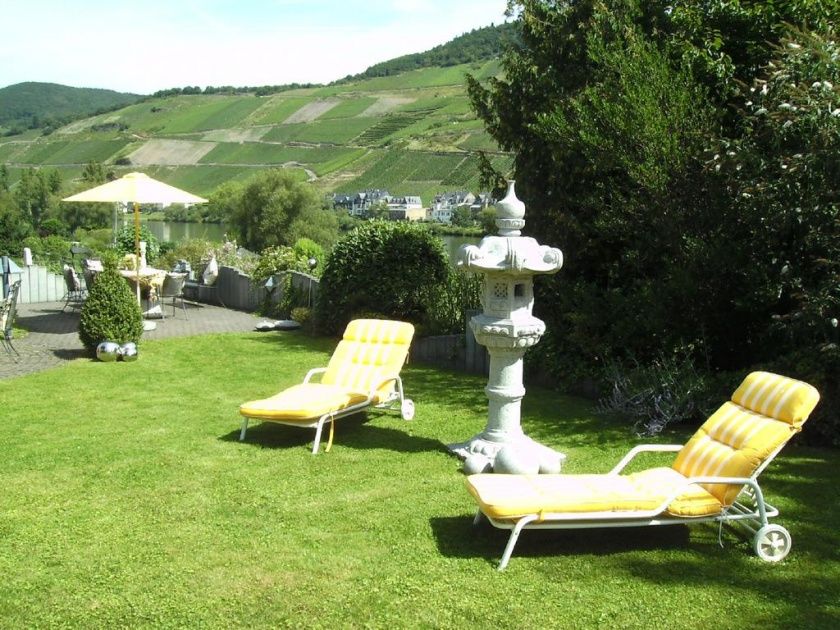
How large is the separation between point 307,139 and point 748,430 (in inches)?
3688

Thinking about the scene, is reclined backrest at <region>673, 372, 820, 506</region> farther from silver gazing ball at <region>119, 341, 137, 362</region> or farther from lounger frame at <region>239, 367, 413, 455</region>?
silver gazing ball at <region>119, 341, 137, 362</region>

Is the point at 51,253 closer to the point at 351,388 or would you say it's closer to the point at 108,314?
the point at 108,314

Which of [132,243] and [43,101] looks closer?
[132,243]

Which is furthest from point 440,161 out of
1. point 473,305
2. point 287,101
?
point 473,305

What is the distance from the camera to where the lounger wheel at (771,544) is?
176 inches

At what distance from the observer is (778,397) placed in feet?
15.6

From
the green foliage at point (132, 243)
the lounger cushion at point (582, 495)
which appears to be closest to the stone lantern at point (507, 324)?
the lounger cushion at point (582, 495)

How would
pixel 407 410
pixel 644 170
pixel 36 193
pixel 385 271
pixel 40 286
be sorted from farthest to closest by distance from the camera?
pixel 36 193 → pixel 40 286 → pixel 385 271 → pixel 644 170 → pixel 407 410

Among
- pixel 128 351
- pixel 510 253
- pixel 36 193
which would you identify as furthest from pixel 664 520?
pixel 36 193

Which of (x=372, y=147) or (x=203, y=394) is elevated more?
(x=372, y=147)

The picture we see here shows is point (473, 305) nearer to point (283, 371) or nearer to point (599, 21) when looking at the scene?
point (283, 371)

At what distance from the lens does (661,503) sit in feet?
14.5

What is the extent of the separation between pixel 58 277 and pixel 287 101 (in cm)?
10155

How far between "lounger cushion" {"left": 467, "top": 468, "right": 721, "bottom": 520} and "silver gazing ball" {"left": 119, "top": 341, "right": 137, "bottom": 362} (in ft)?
21.9
